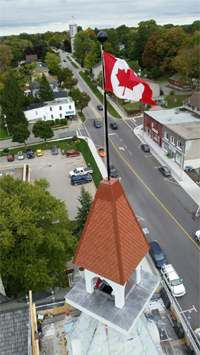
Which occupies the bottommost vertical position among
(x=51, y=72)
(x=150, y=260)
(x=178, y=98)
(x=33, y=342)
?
(x=150, y=260)

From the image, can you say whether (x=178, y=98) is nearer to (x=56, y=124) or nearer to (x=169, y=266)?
(x=56, y=124)

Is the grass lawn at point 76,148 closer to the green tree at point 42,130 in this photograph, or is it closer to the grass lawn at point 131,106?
the green tree at point 42,130

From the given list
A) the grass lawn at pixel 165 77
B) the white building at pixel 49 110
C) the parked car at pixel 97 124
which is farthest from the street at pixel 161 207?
the grass lawn at pixel 165 77

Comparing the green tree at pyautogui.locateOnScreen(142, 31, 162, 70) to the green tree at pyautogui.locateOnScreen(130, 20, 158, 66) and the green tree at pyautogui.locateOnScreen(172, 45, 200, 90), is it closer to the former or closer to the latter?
the green tree at pyautogui.locateOnScreen(130, 20, 158, 66)

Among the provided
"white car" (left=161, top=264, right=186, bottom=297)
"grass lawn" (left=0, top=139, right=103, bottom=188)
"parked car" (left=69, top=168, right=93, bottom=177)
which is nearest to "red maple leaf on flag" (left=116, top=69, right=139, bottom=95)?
"white car" (left=161, top=264, right=186, bottom=297)

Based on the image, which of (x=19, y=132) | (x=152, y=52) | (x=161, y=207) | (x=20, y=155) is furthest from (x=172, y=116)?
(x=152, y=52)

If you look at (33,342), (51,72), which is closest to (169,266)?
(33,342)

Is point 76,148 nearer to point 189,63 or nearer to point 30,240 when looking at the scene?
point 30,240
